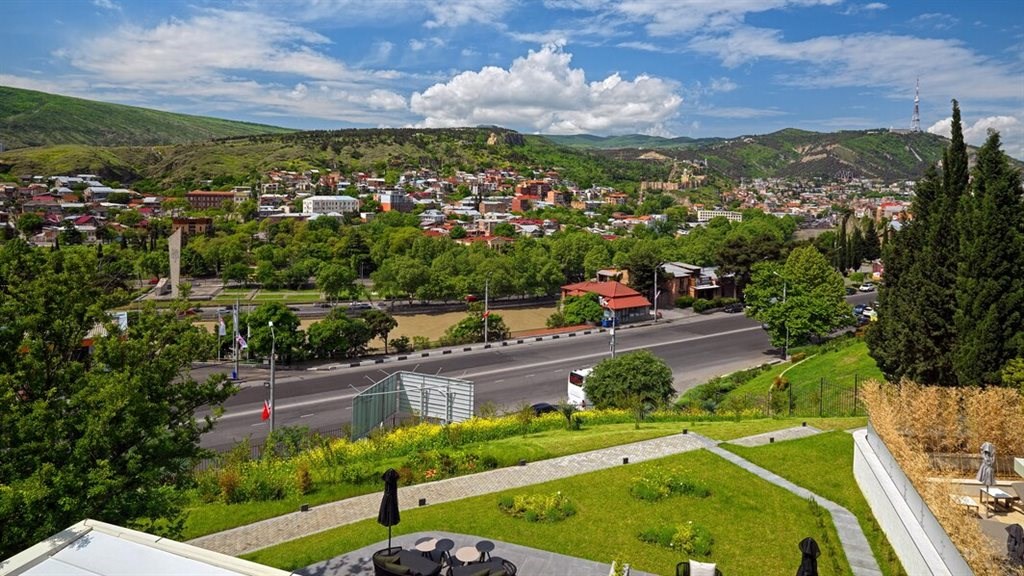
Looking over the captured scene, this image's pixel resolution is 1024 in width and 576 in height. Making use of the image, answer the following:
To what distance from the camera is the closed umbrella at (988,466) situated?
12.4 meters

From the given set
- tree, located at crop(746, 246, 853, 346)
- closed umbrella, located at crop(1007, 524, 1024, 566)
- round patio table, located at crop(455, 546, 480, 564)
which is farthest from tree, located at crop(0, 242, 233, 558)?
tree, located at crop(746, 246, 853, 346)

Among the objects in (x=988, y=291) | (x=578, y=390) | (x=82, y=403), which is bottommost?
(x=578, y=390)

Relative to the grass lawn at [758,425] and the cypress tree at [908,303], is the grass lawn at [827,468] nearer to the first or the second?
the grass lawn at [758,425]

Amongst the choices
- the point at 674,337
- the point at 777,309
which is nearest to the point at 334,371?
the point at 674,337

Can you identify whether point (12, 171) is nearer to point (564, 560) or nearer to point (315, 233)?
point (315, 233)

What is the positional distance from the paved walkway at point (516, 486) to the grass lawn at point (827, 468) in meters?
0.22

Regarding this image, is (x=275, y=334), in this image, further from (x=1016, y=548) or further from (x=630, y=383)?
(x=1016, y=548)

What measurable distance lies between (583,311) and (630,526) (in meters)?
36.7

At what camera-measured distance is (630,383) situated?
990 inches

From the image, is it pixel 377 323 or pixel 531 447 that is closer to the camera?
pixel 531 447

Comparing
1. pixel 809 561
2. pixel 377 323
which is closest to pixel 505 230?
pixel 377 323

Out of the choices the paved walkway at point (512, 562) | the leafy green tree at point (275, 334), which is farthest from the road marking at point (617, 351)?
the paved walkway at point (512, 562)

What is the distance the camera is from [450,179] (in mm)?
192125

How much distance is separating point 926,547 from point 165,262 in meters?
79.9
